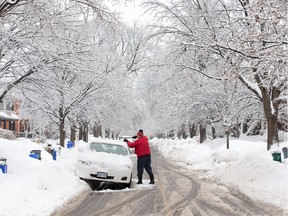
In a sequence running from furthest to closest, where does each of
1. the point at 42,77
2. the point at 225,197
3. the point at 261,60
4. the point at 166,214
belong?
1. the point at 42,77
2. the point at 225,197
3. the point at 261,60
4. the point at 166,214

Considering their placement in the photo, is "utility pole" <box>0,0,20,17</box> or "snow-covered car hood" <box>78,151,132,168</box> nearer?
"utility pole" <box>0,0,20,17</box>

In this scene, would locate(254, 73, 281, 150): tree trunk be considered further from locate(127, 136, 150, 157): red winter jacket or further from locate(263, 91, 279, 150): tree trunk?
locate(127, 136, 150, 157): red winter jacket

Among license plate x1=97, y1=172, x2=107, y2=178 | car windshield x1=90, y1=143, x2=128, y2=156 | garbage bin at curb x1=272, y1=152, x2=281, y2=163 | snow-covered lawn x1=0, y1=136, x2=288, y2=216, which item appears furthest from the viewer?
garbage bin at curb x1=272, y1=152, x2=281, y2=163

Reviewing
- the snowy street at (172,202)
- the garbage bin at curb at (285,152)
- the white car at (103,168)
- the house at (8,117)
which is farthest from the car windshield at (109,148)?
the house at (8,117)

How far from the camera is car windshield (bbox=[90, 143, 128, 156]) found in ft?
40.9

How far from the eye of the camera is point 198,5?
16438 mm

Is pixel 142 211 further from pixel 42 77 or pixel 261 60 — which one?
pixel 42 77

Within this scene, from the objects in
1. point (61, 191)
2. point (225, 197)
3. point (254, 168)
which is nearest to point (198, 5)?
point (254, 168)

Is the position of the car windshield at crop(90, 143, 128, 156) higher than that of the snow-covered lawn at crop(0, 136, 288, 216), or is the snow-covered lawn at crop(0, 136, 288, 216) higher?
the car windshield at crop(90, 143, 128, 156)

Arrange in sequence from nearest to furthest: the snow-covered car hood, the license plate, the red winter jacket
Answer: the license plate
the snow-covered car hood
the red winter jacket

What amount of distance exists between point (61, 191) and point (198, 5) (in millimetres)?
11032

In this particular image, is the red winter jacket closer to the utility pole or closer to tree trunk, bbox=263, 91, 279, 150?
the utility pole

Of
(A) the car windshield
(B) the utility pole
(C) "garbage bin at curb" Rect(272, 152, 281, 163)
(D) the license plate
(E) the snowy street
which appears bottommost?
(E) the snowy street

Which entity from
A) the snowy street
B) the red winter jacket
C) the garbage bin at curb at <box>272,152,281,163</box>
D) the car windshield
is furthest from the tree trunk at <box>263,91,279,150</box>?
the car windshield
